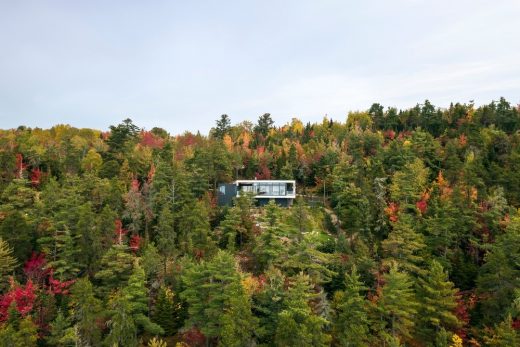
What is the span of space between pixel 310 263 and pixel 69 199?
30.6m

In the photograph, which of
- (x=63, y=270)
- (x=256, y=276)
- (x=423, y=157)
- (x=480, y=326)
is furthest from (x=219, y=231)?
(x=423, y=157)

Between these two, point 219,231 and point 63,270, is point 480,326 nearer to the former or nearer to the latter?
point 219,231

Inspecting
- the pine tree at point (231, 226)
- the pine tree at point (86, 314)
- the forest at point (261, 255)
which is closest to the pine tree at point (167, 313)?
the forest at point (261, 255)

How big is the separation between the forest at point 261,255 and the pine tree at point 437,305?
6.9 inches

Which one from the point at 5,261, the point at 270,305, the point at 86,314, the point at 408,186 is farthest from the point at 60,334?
the point at 408,186

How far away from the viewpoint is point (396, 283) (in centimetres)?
3391

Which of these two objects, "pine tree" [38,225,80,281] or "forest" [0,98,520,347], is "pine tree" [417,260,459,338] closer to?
"forest" [0,98,520,347]

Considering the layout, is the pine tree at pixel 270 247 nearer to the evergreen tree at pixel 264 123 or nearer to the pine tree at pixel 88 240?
the pine tree at pixel 88 240

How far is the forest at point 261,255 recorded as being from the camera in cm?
3381

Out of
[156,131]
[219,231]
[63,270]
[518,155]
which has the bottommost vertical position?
[63,270]

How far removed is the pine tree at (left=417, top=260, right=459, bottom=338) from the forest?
0.17 metres

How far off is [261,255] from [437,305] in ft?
60.8

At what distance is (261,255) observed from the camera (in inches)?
1692

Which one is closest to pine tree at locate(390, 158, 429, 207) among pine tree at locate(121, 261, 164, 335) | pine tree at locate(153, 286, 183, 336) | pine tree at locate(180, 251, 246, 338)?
pine tree at locate(180, 251, 246, 338)
